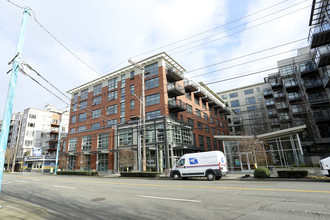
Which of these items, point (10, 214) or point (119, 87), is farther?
point (119, 87)

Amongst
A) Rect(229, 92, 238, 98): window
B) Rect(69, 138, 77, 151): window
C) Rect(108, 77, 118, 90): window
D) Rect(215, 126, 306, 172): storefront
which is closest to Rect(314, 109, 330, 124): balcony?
Rect(215, 126, 306, 172): storefront

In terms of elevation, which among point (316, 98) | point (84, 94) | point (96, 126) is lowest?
point (96, 126)

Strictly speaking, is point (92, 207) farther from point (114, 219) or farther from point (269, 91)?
point (269, 91)

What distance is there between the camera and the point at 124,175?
23484 mm

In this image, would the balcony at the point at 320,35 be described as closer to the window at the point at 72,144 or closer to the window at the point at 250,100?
the window at the point at 250,100

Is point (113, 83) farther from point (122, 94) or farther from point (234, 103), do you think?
point (234, 103)

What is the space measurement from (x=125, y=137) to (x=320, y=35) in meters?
31.8

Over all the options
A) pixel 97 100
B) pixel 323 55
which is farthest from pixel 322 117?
pixel 97 100

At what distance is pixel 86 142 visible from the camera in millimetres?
37500

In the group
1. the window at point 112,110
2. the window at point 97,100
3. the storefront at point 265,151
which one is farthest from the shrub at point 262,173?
the window at point 97,100

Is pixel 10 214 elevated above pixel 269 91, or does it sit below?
below

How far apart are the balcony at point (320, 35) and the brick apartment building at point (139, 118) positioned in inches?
667

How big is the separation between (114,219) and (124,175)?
63.7ft

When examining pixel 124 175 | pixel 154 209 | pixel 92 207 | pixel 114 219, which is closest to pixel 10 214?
pixel 92 207
